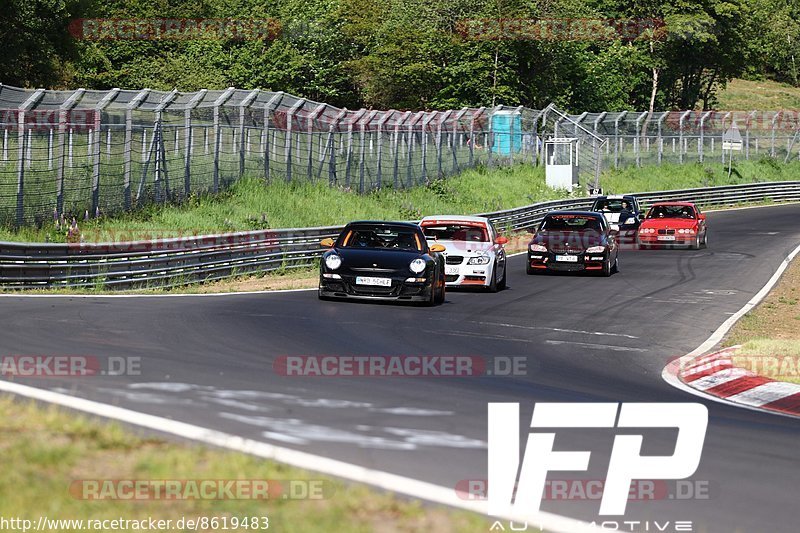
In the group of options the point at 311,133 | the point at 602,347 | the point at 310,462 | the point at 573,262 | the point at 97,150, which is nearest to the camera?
the point at 310,462

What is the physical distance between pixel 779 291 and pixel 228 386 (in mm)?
16963

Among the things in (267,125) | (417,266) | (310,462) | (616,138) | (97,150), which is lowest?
(417,266)

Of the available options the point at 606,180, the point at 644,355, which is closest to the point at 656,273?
the point at 644,355

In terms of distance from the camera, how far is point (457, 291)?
23.9 m

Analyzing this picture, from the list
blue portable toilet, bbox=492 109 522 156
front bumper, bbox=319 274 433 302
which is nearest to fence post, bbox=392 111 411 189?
blue portable toilet, bbox=492 109 522 156

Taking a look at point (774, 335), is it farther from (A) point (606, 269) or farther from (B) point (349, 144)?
(B) point (349, 144)

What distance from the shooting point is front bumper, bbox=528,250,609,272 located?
27.6 meters

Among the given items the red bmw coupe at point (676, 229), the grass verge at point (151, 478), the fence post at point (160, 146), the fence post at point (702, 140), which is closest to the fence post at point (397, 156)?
the red bmw coupe at point (676, 229)

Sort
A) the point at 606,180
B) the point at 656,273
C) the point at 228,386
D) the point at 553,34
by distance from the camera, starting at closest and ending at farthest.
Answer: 1. the point at 228,386
2. the point at 656,273
3. the point at 606,180
4. the point at 553,34

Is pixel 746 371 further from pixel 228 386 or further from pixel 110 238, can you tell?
pixel 110 238

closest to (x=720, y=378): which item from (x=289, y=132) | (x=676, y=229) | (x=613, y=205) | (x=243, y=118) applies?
(x=243, y=118)

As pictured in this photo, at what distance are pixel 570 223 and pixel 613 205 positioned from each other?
12131 mm

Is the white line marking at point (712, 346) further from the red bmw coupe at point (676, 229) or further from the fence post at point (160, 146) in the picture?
the fence post at point (160, 146)

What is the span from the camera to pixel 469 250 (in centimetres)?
2347
